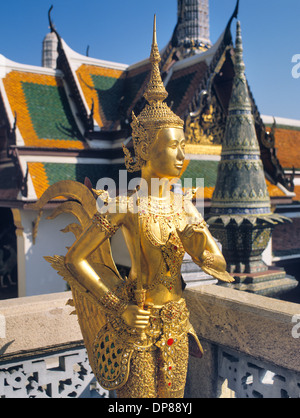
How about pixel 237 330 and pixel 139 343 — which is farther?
pixel 237 330

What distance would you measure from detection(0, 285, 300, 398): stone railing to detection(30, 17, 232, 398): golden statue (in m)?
0.48

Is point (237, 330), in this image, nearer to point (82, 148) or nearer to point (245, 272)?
point (245, 272)

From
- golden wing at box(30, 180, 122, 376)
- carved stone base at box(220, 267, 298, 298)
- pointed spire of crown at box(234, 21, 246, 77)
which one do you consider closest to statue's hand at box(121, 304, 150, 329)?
golden wing at box(30, 180, 122, 376)

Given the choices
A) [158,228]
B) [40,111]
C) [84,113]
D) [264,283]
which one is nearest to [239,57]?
[264,283]

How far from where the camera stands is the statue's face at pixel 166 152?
2467 millimetres

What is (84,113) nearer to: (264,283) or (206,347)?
(264,283)

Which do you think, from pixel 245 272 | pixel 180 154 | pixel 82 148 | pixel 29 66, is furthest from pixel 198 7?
pixel 180 154

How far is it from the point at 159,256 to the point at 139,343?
1.56 feet

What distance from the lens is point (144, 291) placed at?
7.81 ft

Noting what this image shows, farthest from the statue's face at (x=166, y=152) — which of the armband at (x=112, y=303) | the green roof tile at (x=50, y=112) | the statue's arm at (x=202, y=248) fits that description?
the green roof tile at (x=50, y=112)

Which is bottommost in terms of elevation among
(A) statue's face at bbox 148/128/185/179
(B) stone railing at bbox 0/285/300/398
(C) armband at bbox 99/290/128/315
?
(B) stone railing at bbox 0/285/300/398

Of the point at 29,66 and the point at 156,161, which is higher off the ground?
the point at 29,66

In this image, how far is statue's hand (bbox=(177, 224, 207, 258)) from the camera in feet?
7.79

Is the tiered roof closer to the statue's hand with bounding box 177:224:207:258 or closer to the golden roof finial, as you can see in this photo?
the golden roof finial
